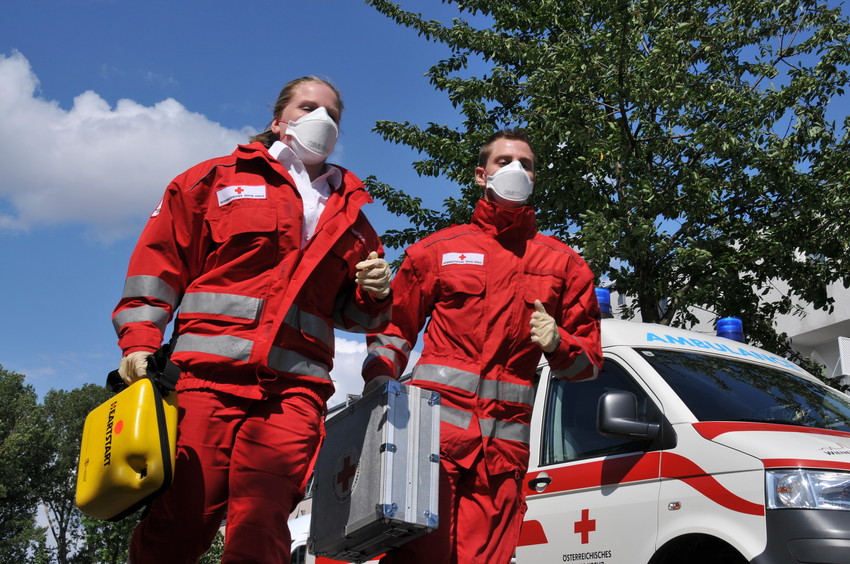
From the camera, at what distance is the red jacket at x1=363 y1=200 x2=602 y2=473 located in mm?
3359

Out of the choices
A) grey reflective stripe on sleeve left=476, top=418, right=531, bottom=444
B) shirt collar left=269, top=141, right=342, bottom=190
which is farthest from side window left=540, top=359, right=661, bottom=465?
shirt collar left=269, top=141, right=342, bottom=190

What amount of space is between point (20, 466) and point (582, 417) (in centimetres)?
5765

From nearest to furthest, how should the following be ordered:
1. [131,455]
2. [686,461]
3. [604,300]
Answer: [131,455]
[686,461]
[604,300]

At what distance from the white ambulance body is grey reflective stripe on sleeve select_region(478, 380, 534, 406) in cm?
84

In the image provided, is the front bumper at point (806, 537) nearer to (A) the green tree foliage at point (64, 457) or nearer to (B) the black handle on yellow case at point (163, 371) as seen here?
(B) the black handle on yellow case at point (163, 371)

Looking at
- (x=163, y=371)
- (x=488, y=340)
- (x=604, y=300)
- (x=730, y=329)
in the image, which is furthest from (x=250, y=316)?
(x=730, y=329)

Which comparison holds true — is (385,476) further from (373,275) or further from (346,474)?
(373,275)

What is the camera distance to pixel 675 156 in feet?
33.2

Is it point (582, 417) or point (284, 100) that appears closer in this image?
point (284, 100)

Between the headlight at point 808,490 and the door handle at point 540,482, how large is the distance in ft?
4.38

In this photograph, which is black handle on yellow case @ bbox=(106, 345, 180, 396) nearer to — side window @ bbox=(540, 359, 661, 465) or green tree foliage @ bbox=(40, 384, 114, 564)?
side window @ bbox=(540, 359, 661, 465)

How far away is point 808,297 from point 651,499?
24.1 ft

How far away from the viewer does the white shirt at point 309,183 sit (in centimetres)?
314

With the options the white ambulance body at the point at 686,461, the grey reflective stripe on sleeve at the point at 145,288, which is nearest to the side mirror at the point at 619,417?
the white ambulance body at the point at 686,461
